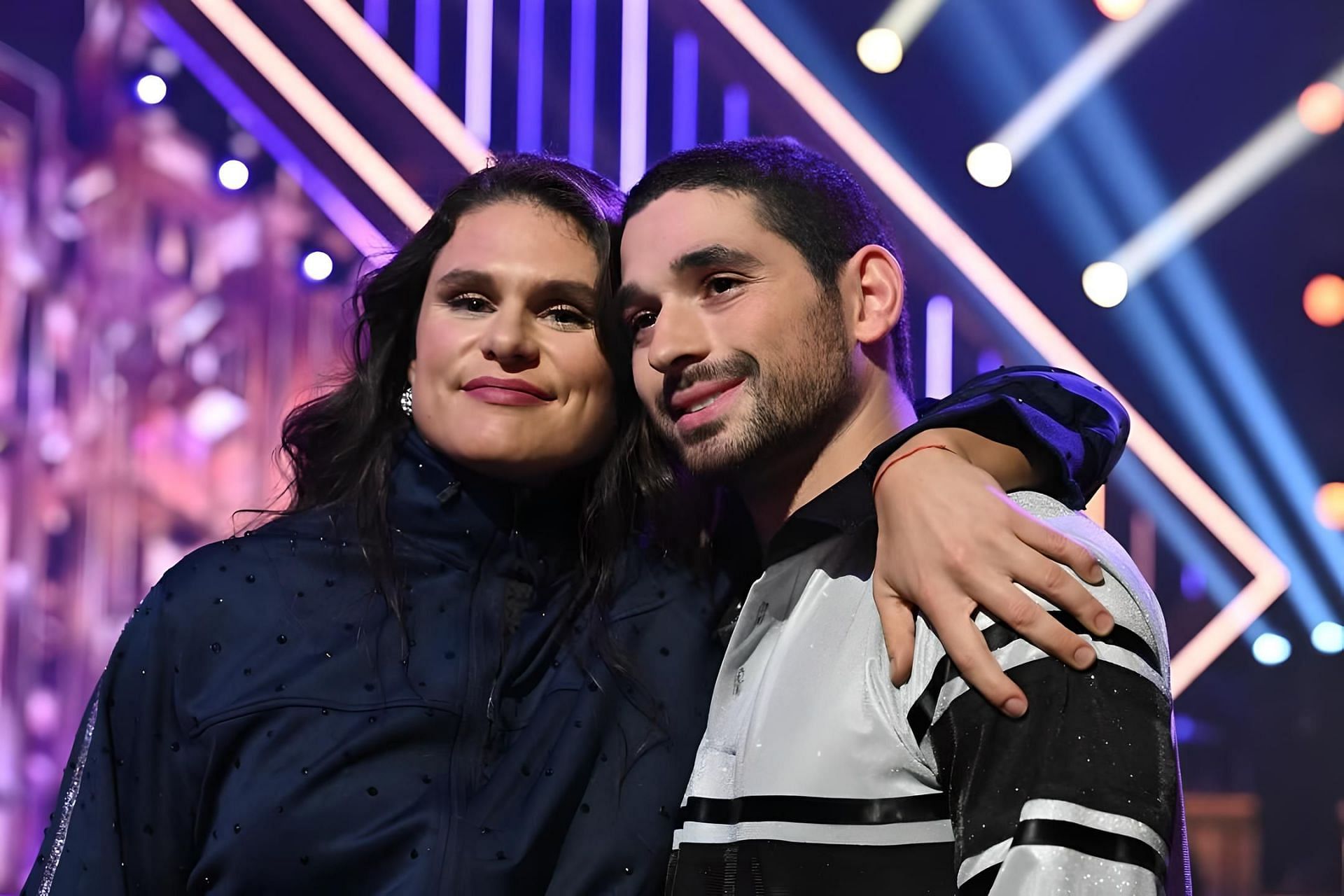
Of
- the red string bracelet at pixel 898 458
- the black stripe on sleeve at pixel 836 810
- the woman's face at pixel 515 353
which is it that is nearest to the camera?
the black stripe on sleeve at pixel 836 810

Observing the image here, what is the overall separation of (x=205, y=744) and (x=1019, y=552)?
943 millimetres

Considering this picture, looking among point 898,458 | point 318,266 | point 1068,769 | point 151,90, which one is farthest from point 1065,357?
point 151,90

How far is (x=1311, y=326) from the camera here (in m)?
2.61

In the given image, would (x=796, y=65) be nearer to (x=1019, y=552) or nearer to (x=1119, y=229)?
(x=1119, y=229)

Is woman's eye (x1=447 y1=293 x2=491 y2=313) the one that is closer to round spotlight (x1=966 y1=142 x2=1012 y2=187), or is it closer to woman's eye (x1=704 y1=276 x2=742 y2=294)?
woman's eye (x1=704 y1=276 x2=742 y2=294)

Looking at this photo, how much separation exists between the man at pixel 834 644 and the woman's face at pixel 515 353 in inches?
5.6

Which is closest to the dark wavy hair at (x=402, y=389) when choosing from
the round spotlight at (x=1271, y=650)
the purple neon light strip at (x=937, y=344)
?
the purple neon light strip at (x=937, y=344)

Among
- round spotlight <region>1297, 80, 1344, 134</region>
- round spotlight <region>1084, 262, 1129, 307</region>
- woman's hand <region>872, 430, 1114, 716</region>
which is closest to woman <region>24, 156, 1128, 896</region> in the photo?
woman's hand <region>872, 430, 1114, 716</region>

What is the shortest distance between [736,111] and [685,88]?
4.5 inches

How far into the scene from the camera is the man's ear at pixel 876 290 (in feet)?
5.18

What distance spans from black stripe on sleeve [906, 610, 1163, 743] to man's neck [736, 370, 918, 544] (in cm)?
40

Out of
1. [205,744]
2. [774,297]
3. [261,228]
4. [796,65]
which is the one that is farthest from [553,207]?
[261,228]

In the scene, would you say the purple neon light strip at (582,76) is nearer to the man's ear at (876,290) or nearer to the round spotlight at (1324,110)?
the man's ear at (876,290)

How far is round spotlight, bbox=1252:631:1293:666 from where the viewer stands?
257 centimetres
